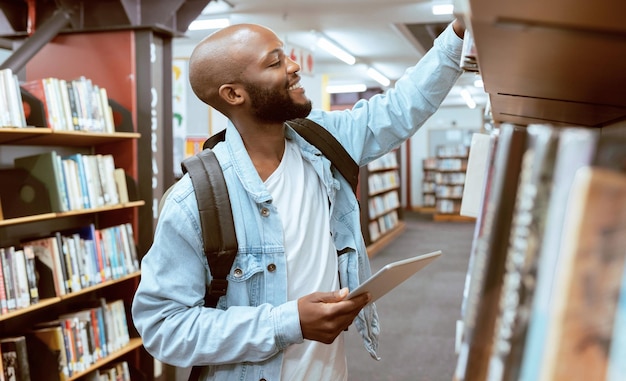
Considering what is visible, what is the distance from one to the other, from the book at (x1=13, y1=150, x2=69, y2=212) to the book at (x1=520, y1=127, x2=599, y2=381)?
290cm

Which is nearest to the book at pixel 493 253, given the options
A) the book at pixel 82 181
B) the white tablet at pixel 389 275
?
the white tablet at pixel 389 275

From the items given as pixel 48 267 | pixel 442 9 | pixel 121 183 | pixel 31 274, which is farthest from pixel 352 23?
pixel 31 274

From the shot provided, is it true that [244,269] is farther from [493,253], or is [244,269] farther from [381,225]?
[381,225]

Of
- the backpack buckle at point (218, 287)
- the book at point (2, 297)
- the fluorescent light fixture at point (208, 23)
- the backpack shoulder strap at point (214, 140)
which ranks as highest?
the fluorescent light fixture at point (208, 23)

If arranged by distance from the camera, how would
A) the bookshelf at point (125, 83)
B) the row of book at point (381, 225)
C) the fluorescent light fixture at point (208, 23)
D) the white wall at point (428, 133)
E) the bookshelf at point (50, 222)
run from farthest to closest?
1. the white wall at point (428, 133)
2. the row of book at point (381, 225)
3. the fluorescent light fixture at point (208, 23)
4. the bookshelf at point (125, 83)
5. the bookshelf at point (50, 222)

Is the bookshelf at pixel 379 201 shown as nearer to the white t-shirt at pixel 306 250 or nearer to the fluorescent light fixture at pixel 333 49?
the fluorescent light fixture at pixel 333 49

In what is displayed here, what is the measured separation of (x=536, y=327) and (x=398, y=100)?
4.27 ft

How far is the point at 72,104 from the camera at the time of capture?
3.05 meters

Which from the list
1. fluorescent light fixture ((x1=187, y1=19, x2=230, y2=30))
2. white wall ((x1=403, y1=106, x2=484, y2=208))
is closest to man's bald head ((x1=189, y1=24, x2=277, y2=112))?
fluorescent light fixture ((x1=187, y1=19, x2=230, y2=30))

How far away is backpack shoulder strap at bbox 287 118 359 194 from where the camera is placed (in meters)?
1.58

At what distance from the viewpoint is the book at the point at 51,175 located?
2.86 metres

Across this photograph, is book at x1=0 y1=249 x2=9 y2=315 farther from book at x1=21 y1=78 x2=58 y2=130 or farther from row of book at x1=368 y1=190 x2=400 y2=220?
row of book at x1=368 y1=190 x2=400 y2=220

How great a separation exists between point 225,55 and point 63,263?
1.88 metres

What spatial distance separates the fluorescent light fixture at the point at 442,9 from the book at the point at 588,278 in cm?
616
